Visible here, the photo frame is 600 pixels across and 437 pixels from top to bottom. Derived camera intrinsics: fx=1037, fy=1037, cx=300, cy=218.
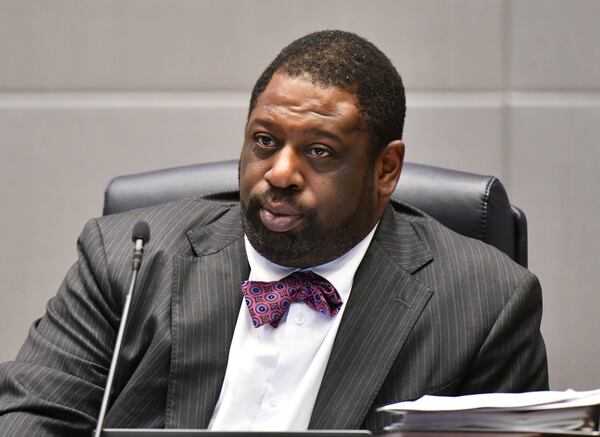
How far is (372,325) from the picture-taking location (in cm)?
195

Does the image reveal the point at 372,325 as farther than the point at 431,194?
No

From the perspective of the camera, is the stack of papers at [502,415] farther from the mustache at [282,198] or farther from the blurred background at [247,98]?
the blurred background at [247,98]

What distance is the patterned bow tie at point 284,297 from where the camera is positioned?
1929 millimetres

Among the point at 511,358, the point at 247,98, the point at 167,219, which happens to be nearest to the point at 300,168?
the point at 167,219

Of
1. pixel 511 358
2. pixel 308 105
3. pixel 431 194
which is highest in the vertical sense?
pixel 308 105

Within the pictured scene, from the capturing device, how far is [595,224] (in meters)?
3.03

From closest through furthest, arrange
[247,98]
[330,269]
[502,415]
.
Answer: [502,415] → [330,269] → [247,98]

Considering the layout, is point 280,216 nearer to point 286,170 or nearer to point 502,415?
point 286,170

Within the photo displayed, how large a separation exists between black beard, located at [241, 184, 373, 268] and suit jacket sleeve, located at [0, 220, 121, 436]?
299 mm

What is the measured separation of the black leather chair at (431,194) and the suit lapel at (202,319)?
193mm

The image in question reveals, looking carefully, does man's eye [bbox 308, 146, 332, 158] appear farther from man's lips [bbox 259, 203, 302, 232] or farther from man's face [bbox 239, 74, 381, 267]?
man's lips [bbox 259, 203, 302, 232]

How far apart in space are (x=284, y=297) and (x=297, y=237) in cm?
12

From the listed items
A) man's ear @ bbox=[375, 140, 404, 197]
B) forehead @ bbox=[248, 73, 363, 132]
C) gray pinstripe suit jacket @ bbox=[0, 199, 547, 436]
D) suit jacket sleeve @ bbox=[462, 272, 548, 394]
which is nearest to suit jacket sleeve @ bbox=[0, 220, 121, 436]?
gray pinstripe suit jacket @ bbox=[0, 199, 547, 436]

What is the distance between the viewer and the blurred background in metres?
3.01
